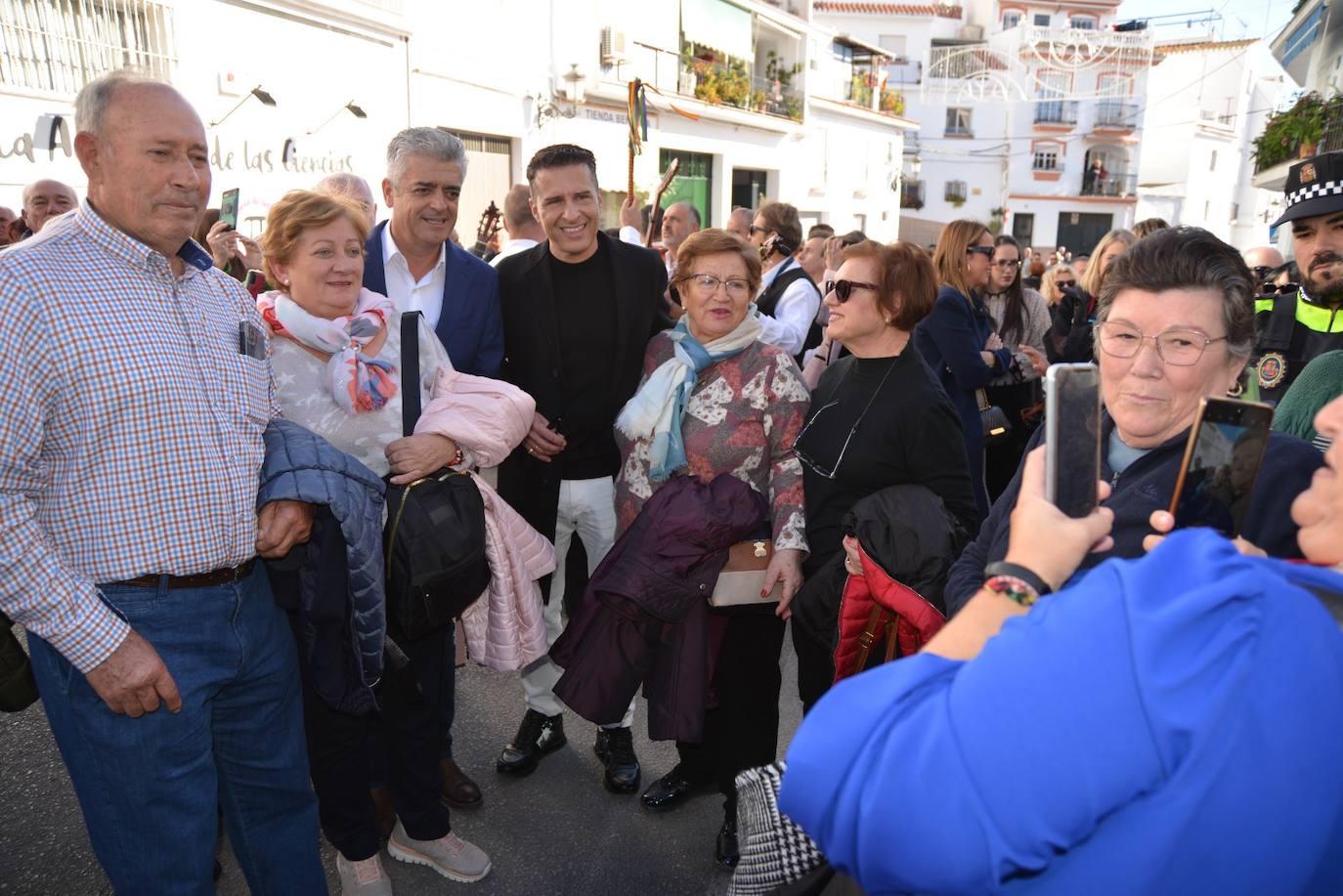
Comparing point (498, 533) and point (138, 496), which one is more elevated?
point (138, 496)

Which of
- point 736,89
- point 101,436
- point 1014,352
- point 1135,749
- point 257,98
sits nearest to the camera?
point 1135,749

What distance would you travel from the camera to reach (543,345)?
3.07 metres

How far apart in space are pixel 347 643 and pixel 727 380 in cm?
143

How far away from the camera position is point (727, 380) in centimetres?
277

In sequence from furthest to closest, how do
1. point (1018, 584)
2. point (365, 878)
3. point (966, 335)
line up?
point (966, 335) < point (365, 878) < point (1018, 584)

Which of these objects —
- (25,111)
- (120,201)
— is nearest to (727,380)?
(120,201)

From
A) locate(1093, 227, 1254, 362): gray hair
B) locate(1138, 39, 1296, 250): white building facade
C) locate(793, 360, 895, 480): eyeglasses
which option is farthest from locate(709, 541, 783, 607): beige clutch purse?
locate(1138, 39, 1296, 250): white building facade

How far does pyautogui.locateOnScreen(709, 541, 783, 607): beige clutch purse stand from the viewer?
2.63 m

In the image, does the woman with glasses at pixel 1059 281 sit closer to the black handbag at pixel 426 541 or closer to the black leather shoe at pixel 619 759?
the black leather shoe at pixel 619 759

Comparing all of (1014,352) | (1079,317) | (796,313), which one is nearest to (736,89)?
(1079,317)

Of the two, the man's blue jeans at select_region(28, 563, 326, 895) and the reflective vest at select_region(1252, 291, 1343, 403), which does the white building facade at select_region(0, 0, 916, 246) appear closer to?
the man's blue jeans at select_region(28, 563, 326, 895)

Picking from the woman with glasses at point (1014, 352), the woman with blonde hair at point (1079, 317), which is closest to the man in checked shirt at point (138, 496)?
the woman with glasses at point (1014, 352)

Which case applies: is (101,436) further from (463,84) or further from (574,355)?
(463,84)

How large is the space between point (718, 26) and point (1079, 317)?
16.7 m
